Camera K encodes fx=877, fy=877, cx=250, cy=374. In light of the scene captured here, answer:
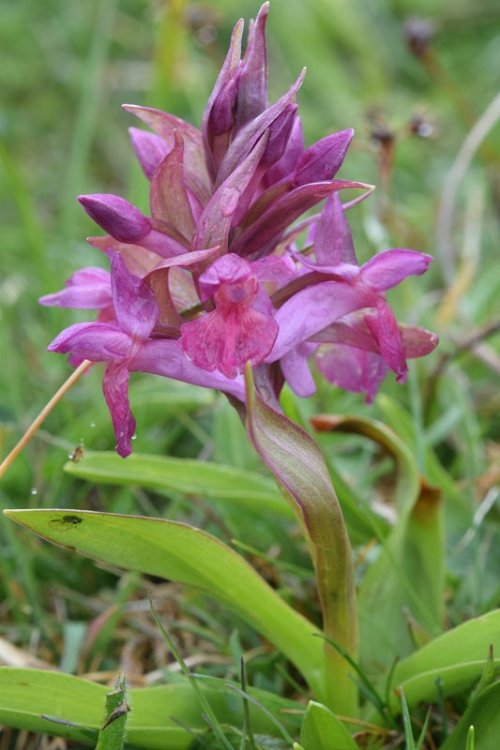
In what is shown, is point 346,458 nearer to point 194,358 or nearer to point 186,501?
point 186,501

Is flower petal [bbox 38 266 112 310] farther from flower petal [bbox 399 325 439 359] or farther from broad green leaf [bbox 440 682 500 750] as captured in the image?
broad green leaf [bbox 440 682 500 750]

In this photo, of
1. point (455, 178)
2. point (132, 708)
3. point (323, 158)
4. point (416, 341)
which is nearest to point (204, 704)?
point (132, 708)

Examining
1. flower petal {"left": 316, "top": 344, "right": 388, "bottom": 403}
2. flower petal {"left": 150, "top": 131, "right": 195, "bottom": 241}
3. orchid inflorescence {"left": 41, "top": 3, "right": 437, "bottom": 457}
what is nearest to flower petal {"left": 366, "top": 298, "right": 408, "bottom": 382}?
orchid inflorescence {"left": 41, "top": 3, "right": 437, "bottom": 457}

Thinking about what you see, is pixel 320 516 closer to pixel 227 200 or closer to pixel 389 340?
pixel 389 340

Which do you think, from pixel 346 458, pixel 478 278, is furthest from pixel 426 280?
pixel 346 458

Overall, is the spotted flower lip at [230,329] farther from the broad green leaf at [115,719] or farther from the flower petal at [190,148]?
the broad green leaf at [115,719]

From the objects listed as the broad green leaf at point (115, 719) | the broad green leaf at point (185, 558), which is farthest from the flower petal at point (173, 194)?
the broad green leaf at point (115, 719)
